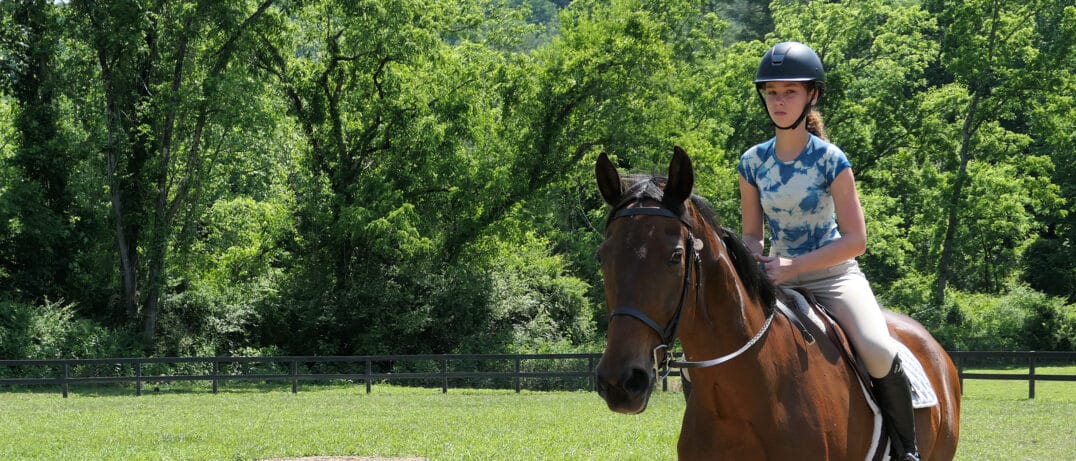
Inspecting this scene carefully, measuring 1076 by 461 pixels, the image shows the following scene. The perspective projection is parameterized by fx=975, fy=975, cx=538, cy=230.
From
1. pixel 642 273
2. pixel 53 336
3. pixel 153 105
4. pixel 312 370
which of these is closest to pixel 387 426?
pixel 642 273

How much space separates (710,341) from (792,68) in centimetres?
131

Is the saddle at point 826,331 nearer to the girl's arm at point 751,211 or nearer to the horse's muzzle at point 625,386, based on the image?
the girl's arm at point 751,211

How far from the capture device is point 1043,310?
119 ft

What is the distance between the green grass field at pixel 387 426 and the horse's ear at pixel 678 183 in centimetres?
937

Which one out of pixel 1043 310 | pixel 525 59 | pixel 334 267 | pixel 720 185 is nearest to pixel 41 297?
pixel 334 267

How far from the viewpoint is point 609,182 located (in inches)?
141

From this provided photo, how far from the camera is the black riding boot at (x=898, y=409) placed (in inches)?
169

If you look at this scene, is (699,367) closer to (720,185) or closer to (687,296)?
(687,296)

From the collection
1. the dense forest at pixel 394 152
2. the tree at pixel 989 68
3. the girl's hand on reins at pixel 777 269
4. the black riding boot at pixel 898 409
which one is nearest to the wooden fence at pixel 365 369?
the dense forest at pixel 394 152

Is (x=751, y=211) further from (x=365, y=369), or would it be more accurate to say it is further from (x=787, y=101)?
(x=365, y=369)

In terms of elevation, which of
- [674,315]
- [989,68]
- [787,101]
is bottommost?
[674,315]

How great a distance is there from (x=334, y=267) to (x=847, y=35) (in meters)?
22.1

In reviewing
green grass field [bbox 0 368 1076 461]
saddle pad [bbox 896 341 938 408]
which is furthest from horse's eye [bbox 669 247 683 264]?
green grass field [bbox 0 368 1076 461]

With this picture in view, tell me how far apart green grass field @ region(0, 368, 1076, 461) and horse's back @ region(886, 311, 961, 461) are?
6.97 metres
